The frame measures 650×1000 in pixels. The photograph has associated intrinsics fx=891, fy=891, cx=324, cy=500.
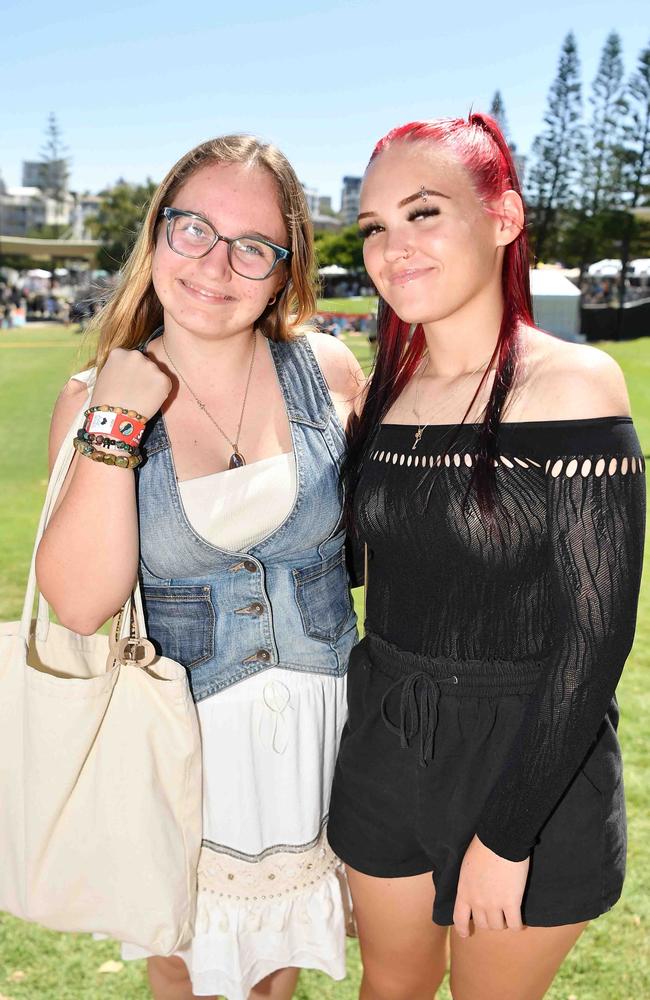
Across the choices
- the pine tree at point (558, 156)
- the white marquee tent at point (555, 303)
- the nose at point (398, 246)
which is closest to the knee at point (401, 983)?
the nose at point (398, 246)

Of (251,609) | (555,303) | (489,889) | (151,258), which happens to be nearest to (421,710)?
(489,889)

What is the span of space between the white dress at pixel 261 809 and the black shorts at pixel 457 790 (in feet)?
0.72

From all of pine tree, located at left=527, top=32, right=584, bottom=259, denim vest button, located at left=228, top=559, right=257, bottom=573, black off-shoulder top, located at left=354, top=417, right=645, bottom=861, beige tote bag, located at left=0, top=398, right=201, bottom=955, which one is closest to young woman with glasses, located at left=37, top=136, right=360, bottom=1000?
denim vest button, located at left=228, top=559, right=257, bottom=573

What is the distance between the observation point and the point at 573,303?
2078 cm

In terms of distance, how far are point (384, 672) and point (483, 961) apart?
0.62 meters

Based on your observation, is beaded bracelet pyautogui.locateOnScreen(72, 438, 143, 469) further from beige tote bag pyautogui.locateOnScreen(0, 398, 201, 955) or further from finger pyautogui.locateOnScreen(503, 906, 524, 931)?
finger pyautogui.locateOnScreen(503, 906, 524, 931)

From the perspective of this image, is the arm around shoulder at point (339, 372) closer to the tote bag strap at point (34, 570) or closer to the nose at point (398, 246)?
the nose at point (398, 246)

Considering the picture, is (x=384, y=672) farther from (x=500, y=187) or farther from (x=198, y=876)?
(x=500, y=187)

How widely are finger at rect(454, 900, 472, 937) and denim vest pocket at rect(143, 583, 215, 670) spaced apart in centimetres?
77

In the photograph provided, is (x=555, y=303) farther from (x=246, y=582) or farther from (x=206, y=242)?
(x=246, y=582)

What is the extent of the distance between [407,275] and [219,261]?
47 centimetres

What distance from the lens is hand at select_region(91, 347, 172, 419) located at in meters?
1.92

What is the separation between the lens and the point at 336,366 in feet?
7.94

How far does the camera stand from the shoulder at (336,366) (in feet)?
7.83
